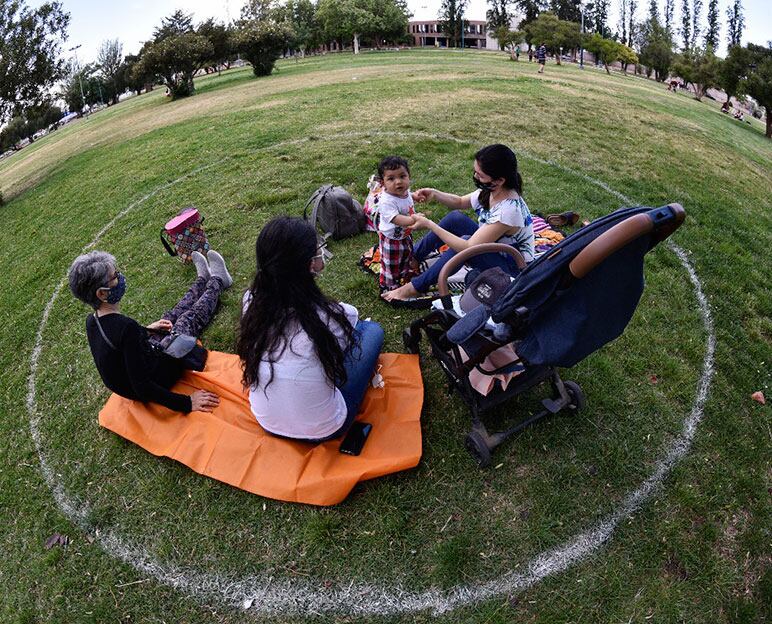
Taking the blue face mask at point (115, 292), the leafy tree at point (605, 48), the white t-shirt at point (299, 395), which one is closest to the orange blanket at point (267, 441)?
the white t-shirt at point (299, 395)

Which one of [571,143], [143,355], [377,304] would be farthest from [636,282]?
[571,143]

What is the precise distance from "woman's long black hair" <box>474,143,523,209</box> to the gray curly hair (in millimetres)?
2960

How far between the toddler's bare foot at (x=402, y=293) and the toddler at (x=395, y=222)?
0.17 metres

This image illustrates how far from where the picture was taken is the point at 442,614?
2.66 meters

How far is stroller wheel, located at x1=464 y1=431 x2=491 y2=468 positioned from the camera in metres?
3.25

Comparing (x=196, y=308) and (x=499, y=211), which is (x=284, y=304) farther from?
(x=196, y=308)

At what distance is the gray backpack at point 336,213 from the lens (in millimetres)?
5953

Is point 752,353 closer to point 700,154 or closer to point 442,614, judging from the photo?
point 442,614

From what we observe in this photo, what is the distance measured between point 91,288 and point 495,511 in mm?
3239

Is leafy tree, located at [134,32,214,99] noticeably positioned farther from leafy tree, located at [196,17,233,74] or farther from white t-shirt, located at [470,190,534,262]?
white t-shirt, located at [470,190,534,262]

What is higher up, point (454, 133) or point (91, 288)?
point (454, 133)

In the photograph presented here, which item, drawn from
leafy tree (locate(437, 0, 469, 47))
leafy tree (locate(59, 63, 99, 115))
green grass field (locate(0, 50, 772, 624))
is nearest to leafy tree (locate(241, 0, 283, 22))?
leafy tree (locate(59, 63, 99, 115))

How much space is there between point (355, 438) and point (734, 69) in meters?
32.3

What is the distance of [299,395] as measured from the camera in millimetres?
2994
